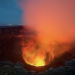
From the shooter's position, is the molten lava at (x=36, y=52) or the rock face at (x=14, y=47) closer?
the rock face at (x=14, y=47)

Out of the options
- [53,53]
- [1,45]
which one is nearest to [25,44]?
[1,45]

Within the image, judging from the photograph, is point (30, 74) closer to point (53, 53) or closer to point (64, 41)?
point (53, 53)

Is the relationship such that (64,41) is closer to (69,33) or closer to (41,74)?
(69,33)

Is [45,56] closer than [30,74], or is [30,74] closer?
[30,74]

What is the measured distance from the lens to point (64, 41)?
279 inches

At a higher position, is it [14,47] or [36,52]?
[14,47]

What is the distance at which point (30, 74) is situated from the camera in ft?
12.0

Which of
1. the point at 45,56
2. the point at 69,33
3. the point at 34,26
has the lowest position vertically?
the point at 45,56

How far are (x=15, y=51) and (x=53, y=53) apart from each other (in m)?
3.06

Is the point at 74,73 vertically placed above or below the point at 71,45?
below

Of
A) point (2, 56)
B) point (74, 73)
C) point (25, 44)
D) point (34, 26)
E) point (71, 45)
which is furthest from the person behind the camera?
point (34, 26)

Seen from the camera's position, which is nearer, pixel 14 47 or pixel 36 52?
pixel 14 47

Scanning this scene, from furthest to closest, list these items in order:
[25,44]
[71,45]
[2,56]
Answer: [25,44] < [71,45] < [2,56]

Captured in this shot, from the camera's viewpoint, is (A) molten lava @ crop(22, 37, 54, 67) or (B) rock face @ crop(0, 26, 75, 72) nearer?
(B) rock face @ crop(0, 26, 75, 72)
